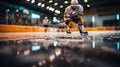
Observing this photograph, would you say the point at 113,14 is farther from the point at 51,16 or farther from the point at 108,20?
the point at 51,16

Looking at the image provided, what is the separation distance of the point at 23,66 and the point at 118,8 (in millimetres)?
25122

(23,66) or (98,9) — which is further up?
(98,9)

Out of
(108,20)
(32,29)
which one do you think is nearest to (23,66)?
(32,29)

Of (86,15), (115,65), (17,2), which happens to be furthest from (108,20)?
(115,65)

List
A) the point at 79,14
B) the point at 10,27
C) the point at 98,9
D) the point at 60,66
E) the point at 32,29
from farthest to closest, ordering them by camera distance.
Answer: the point at 98,9
the point at 32,29
the point at 10,27
the point at 79,14
the point at 60,66

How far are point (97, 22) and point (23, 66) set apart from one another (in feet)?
85.5

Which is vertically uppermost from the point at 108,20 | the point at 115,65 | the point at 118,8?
the point at 118,8

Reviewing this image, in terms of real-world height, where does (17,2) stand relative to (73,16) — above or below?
above

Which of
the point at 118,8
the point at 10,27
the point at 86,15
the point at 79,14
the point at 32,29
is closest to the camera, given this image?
the point at 79,14

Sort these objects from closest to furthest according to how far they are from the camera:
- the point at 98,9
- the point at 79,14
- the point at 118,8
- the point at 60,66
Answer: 1. the point at 60,66
2. the point at 79,14
3. the point at 118,8
4. the point at 98,9

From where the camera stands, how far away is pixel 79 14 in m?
6.90

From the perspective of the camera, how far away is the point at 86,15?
28203mm

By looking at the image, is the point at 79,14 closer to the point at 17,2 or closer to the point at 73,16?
the point at 73,16

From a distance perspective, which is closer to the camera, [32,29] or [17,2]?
[32,29]
